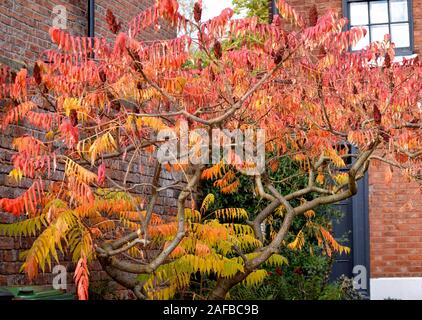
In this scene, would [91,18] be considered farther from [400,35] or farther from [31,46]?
[400,35]

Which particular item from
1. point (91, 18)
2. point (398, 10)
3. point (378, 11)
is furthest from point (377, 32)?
point (91, 18)

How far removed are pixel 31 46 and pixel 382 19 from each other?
6.78m

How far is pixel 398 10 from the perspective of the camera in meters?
13.3

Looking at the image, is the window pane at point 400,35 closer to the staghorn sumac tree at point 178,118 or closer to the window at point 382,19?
the window at point 382,19

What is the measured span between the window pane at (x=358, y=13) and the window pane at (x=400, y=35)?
562 millimetres

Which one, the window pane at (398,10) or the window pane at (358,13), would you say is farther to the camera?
the window pane at (358,13)

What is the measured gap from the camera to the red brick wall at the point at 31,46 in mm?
7504

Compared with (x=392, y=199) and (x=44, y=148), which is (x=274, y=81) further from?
(x=392, y=199)

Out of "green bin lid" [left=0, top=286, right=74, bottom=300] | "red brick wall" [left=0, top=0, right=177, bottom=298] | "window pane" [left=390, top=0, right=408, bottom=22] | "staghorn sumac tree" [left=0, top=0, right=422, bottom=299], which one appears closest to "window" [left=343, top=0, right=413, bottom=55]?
"window pane" [left=390, top=0, right=408, bottom=22]

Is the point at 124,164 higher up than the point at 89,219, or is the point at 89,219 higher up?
the point at 124,164

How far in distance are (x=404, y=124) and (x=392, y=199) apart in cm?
507

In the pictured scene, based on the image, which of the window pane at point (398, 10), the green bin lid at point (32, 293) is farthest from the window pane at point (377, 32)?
the green bin lid at point (32, 293)
